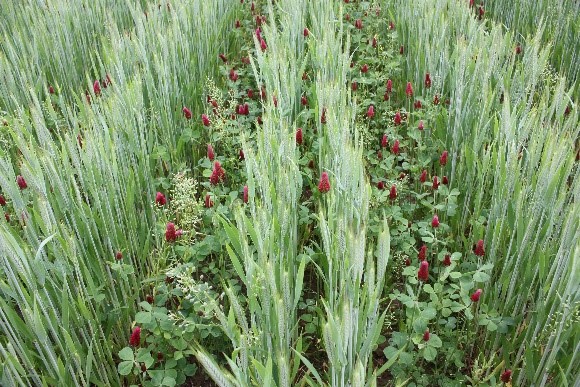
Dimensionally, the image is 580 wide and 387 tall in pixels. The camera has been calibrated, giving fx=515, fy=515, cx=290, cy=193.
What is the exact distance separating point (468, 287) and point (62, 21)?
8.80ft

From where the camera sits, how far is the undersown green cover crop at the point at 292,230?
4.45 feet

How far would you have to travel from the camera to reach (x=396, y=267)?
197 cm

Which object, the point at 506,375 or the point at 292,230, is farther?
the point at 292,230

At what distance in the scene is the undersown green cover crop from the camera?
1356 millimetres

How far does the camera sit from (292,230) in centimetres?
174

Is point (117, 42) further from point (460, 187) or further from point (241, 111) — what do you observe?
point (460, 187)

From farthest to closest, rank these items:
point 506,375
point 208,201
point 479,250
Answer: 1. point 208,201
2. point 479,250
3. point 506,375

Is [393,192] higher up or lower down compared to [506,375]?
higher up

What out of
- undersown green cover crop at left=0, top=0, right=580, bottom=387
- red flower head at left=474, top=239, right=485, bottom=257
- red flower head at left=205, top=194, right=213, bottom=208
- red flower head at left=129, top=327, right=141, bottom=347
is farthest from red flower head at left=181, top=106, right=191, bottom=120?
red flower head at left=474, top=239, right=485, bottom=257

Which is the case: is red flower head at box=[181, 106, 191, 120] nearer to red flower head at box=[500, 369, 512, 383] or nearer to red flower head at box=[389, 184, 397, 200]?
red flower head at box=[389, 184, 397, 200]

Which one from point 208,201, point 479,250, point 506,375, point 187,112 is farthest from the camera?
point 187,112

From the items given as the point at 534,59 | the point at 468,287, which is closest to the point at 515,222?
→ the point at 468,287

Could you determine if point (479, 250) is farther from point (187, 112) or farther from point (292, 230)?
point (187, 112)

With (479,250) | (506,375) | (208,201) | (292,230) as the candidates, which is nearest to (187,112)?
(208,201)
